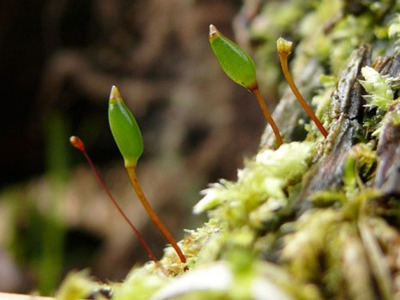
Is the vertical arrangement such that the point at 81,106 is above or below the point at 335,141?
above

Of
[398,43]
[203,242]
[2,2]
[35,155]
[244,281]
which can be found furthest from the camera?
[35,155]

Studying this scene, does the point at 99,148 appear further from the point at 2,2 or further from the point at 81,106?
the point at 2,2

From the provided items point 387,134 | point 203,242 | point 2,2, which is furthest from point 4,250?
point 387,134

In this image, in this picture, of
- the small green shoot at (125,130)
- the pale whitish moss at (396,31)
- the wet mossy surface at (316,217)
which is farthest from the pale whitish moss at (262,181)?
the pale whitish moss at (396,31)

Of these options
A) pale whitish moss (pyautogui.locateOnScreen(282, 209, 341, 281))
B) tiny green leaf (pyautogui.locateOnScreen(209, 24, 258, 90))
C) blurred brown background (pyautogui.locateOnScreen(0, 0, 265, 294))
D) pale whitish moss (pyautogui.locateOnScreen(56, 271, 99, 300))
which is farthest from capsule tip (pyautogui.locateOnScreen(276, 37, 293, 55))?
blurred brown background (pyautogui.locateOnScreen(0, 0, 265, 294))

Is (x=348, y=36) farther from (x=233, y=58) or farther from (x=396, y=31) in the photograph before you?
(x=233, y=58)

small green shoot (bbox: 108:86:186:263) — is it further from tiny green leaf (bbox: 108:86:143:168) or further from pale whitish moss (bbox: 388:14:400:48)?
pale whitish moss (bbox: 388:14:400:48)
